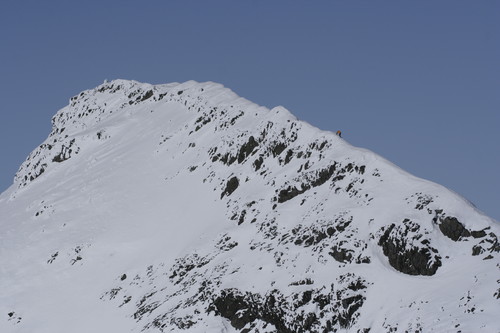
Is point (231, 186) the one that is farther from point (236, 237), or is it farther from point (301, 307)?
point (301, 307)

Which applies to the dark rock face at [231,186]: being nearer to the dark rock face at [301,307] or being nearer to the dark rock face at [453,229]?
the dark rock face at [301,307]

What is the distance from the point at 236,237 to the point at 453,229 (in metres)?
13.6

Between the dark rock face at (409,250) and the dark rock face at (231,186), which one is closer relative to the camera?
the dark rock face at (409,250)

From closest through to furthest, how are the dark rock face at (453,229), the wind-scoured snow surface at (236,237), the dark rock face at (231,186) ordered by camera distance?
the wind-scoured snow surface at (236,237)
the dark rock face at (453,229)
the dark rock face at (231,186)

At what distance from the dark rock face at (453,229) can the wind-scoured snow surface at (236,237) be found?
0.18 ft

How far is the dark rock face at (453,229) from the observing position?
27328mm

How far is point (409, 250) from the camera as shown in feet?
90.0

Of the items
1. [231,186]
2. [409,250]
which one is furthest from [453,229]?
[231,186]

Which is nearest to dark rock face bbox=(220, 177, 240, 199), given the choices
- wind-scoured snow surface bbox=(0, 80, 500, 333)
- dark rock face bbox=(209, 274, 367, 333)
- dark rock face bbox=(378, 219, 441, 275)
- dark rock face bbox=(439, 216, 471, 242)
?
wind-scoured snow surface bbox=(0, 80, 500, 333)

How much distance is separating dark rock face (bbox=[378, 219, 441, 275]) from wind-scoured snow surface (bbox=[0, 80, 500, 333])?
0.06 m

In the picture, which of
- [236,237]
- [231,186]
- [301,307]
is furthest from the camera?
[231,186]

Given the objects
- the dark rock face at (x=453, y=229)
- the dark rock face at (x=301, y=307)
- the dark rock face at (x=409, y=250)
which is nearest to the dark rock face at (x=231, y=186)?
the dark rock face at (x=301, y=307)

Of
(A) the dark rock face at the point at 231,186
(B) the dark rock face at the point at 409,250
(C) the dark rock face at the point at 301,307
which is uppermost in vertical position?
(A) the dark rock face at the point at 231,186

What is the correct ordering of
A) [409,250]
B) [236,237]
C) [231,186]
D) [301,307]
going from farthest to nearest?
[231,186] → [236,237] → [301,307] → [409,250]
